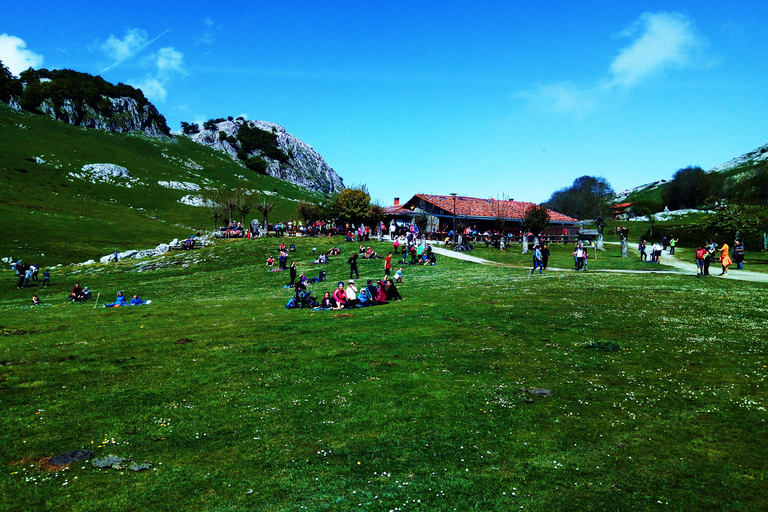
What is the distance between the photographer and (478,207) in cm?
9144

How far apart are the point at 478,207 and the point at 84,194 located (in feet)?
342

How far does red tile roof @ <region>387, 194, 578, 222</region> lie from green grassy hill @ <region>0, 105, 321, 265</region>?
181 feet

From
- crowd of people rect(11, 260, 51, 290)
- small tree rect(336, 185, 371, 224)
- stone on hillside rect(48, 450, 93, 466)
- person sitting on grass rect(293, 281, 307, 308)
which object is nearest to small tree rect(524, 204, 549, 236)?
small tree rect(336, 185, 371, 224)

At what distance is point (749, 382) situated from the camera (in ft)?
40.5

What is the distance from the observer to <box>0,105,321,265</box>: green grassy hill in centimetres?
7494

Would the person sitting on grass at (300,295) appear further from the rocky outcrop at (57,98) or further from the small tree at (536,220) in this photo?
the rocky outcrop at (57,98)

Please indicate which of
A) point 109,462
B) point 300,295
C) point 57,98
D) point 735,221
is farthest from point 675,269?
point 57,98

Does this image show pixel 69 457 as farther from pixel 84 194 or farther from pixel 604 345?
pixel 84 194

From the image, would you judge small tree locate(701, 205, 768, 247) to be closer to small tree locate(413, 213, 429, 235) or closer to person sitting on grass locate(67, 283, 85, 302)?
small tree locate(413, 213, 429, 235)

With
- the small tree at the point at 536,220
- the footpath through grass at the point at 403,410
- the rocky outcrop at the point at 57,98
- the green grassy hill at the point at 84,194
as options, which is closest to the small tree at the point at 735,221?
the small tree at the point at 536,220

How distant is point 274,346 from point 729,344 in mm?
16987

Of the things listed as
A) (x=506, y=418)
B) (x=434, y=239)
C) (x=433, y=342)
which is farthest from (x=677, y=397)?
(x=434, y=239)

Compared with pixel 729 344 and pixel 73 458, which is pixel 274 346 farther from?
pixel 729 344

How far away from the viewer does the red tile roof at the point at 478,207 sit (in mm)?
87375
